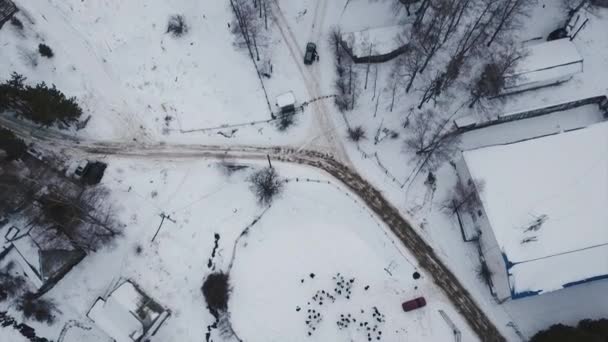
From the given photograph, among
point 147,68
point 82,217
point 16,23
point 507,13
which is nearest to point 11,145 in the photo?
point 82,217

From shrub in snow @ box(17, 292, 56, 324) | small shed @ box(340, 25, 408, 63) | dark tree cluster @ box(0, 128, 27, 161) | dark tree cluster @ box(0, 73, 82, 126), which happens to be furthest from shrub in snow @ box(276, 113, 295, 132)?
shrub in snow @ box(17, 292, 56, 324)

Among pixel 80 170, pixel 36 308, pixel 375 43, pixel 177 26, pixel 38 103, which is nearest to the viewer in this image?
pixel 36 308

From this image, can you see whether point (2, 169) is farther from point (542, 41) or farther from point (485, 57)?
point (542, 41)

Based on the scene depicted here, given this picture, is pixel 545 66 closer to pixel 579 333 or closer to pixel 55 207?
pixel 579 333

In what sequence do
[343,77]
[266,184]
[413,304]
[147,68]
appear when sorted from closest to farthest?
[413,304]
[266,184]
[147,68]
[343,77]

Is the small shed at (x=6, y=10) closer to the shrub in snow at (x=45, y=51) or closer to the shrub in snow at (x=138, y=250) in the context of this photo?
the shrub in snow at (x=45, y=51)

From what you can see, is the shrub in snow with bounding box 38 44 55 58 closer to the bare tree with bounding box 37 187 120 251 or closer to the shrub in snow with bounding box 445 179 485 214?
the bare tree with bounding box 37 187 120 251

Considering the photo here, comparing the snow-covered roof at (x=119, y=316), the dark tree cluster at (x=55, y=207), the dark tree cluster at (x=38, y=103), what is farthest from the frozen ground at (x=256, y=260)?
the dark tree cluster at (x=38, y=103)
